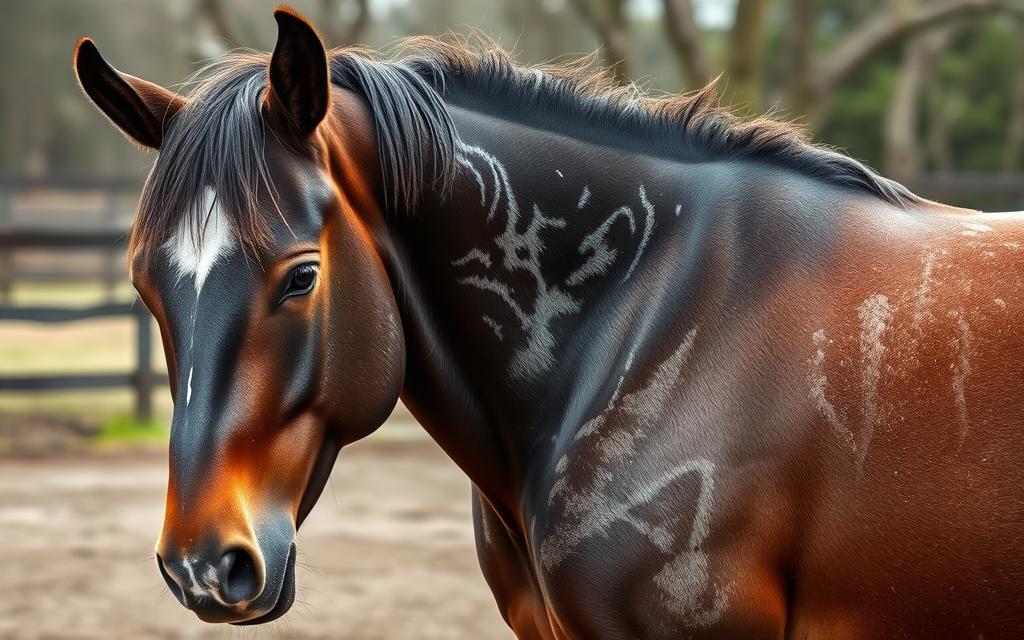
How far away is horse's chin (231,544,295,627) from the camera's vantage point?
5.54 ft

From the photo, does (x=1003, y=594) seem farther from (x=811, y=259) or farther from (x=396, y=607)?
(x=396, y=607)

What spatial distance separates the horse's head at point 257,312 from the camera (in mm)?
1635

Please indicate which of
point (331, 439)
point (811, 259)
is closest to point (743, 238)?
point (811, 259)

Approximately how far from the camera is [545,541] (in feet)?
6.15

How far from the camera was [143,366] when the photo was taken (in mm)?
8484

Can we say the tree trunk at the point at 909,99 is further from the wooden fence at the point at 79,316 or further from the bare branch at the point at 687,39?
the wooden fence at the point at 79,316

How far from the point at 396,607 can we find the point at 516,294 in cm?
300

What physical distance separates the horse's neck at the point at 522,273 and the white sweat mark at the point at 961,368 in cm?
53

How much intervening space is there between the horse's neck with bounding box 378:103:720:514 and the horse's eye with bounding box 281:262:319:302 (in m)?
0.29

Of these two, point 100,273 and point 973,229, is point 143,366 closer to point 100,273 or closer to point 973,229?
point 973,229

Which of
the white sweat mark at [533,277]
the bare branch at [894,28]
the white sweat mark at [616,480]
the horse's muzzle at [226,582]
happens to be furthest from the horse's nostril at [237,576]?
the bare branch at [894,28]

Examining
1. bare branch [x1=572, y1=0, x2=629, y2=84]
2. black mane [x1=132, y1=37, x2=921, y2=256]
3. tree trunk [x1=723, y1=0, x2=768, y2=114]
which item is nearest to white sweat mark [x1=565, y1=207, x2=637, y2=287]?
black mane [x1=132, y1=37, x2=921, y2=256]

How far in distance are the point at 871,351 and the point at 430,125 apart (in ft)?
3.10

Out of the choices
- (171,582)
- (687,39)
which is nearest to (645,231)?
(171,582)
